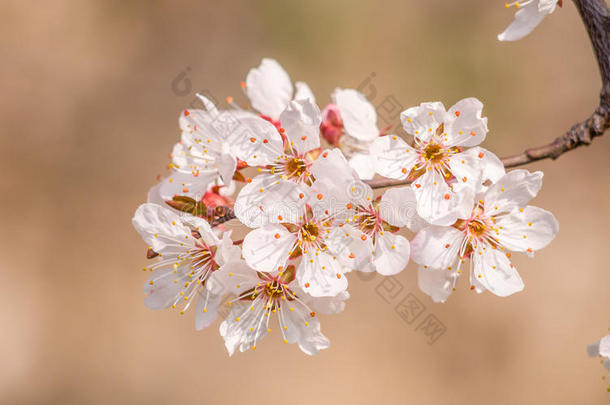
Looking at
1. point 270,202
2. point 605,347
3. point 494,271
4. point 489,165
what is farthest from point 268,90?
point 605,347

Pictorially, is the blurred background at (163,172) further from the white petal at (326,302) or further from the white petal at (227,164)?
the white petal at (227,164)

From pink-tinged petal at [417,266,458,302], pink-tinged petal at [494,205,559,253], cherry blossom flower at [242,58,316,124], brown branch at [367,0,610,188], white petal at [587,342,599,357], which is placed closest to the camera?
brown branch at [367,0,610,188]

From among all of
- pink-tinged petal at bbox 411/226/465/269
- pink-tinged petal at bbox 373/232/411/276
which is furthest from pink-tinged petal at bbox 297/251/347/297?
pink-tinged petal at bbox 411/226/465/269

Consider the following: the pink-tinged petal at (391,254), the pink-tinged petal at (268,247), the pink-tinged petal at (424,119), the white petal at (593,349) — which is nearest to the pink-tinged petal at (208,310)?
the pink-tinged petal at (268,247)

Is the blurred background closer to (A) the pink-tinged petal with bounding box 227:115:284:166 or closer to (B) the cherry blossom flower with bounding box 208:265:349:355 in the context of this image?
(B) the cherry blossom flower with bounding box 208:265:349:355

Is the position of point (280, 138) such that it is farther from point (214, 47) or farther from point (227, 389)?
point (214, 47)

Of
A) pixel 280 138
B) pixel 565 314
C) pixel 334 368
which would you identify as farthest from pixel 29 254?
pixel 565 314
